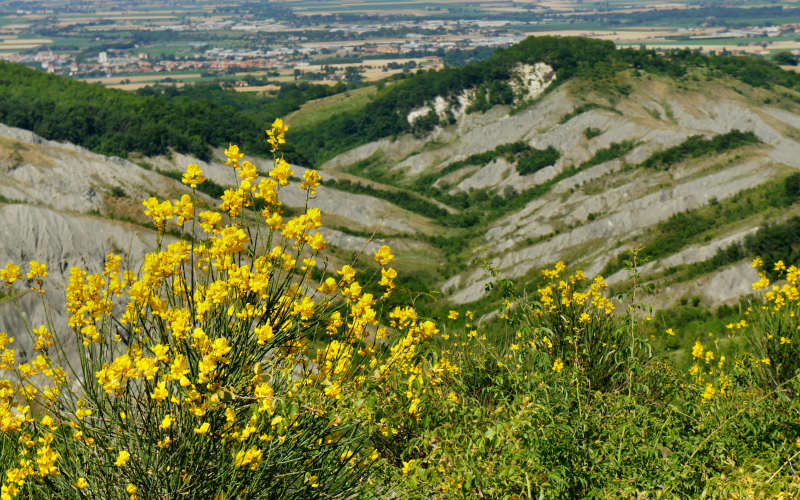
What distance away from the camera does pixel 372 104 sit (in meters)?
135

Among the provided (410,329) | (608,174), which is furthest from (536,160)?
(410,329)

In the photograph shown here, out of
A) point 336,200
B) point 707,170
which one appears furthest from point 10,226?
point 707,170

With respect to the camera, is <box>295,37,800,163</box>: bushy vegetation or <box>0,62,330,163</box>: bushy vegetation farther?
<box>295,37,800,163</box>: bushy vegetation

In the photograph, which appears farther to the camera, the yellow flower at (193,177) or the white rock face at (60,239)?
the white rock face at (60,239)

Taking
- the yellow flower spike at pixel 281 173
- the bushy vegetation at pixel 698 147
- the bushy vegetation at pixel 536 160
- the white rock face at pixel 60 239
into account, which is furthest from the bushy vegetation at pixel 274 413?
the bushy vegetation at pixel 536 160

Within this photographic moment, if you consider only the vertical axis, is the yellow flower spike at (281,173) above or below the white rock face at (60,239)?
above

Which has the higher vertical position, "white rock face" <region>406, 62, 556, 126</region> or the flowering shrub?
the flowering shrub

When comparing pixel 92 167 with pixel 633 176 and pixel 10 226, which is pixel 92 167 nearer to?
pixel 10 226

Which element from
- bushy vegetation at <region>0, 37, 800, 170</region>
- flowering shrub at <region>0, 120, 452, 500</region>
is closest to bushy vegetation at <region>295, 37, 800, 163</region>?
bushy vegetation at <region>0, 37, 800, 170</region>

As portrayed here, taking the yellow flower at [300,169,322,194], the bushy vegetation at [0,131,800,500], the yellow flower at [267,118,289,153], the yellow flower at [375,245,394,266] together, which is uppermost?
the yellow flower at [267,118,289,153]

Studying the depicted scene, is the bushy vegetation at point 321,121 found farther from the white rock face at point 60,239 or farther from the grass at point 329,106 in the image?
the white rock face at point 60,239

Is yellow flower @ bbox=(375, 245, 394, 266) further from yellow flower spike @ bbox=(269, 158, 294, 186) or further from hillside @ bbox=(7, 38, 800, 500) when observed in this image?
yellow flower spike @ bbox=(269, 158, 294, 186)

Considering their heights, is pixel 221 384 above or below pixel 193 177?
below

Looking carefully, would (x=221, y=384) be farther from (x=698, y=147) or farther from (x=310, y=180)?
(x=698, y=147)
